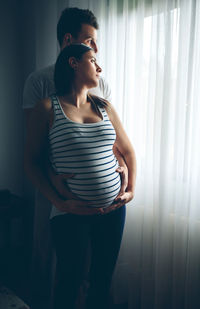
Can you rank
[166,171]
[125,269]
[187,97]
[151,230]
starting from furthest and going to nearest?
[125,269] < [151,230] < [166,171] < [187,97]

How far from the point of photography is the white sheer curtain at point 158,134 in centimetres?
139

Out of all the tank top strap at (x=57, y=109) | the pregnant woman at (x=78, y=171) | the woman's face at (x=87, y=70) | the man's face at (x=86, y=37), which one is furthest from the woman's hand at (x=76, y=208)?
the man's face at (x=86, y=37)

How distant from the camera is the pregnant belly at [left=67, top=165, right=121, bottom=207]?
103 centimetres

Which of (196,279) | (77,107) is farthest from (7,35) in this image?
(196,279)

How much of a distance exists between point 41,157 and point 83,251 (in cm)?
37

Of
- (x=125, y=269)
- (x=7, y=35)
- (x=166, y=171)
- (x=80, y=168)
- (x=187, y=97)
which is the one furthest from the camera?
(x=7, y=35)

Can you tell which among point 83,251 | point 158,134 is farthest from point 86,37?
point 83,251

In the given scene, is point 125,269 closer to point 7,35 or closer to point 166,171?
point 166,171

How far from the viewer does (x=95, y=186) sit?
3.38 feet

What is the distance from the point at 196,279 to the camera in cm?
143

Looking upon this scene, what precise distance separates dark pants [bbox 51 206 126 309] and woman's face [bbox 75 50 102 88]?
49cm

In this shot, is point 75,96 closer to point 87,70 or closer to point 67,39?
point 87,70

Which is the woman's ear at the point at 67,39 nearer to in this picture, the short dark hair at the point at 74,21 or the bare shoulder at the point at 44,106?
the short dark hair at the point at 74,21

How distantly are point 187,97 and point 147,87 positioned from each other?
0.26m
